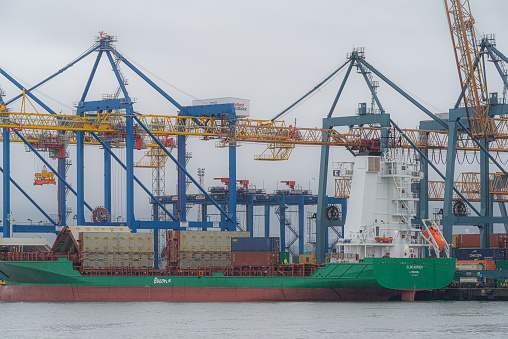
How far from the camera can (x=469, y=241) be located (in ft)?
230

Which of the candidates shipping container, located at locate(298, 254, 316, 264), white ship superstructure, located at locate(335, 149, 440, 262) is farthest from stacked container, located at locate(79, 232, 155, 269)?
white ship superstructure, located at locate(335, 149, 440, 262)

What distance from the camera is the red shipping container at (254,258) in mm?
61562

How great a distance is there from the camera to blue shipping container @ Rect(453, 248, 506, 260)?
2569 inches

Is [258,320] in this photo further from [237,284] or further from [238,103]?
[238,103]

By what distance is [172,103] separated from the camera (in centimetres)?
7300

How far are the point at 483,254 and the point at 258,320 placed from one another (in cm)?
2050

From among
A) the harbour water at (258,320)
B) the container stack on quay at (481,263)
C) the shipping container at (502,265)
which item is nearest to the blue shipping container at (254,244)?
the harbour water at (258,320)

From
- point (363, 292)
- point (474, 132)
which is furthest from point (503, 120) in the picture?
point (363, 292)

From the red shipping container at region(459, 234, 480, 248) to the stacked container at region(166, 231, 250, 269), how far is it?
1658cm

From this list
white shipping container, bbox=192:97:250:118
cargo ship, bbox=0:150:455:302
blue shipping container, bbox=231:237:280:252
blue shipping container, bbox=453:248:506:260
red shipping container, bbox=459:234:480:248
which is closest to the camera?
cargo ship, bbox=0:150:455:302

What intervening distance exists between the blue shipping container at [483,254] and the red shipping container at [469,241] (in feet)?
10.7

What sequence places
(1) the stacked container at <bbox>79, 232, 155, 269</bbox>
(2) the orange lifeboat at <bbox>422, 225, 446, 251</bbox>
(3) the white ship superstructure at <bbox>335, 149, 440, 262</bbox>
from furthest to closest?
(1) the stacked container at <bbox>79, 232, 155, 269</bbox> < (2) the orange lifeboat at <bbox>422, 225, 446, 251</bbox> < (3) the white ship superstructure at <bbox>335, 149, 440, 262</bbox>

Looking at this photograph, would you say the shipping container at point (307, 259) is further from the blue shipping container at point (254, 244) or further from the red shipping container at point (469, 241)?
the red shipping container at point (469, 241)

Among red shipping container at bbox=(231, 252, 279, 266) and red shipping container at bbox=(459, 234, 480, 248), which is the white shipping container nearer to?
red shipping container at bbox=(231, 252, 279, 266)
